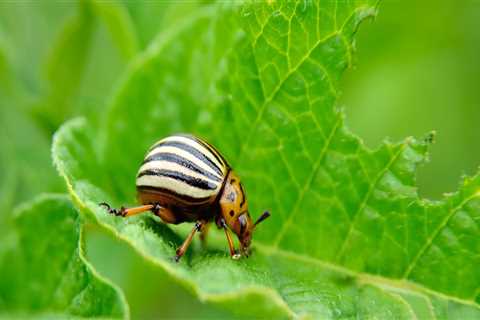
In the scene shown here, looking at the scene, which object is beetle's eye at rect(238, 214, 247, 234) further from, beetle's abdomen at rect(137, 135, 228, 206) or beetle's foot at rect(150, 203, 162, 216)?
beetle's foot at rect(150, 203, 162, 216)

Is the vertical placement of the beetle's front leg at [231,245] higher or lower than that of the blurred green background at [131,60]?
lower

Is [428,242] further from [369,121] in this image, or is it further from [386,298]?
[369,121]

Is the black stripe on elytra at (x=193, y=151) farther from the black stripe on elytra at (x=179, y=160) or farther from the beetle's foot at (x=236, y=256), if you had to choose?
the beetle's foot at (x=236, y=256)

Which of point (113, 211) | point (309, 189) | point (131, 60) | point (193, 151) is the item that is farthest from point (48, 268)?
point (131, 60)

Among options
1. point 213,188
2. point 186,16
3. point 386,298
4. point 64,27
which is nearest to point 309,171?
point 213,188

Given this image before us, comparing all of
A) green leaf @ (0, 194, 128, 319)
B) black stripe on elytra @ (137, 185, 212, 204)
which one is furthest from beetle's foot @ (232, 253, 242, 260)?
green leaf @ (0, 194, 128, 319)

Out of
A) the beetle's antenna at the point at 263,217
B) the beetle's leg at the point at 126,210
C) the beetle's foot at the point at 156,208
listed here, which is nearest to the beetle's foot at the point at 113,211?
the beetle's leg at the point at 126,210

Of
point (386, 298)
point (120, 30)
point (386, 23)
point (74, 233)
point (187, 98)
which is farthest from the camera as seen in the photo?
point (386, 23)

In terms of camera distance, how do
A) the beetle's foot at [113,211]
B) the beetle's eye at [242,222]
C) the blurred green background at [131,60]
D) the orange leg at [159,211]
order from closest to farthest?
the beetle's foot at [113,211]
the orange leg at [159,211]
the beetle's eye at [242,222]
the blurred green background at [131,60]
